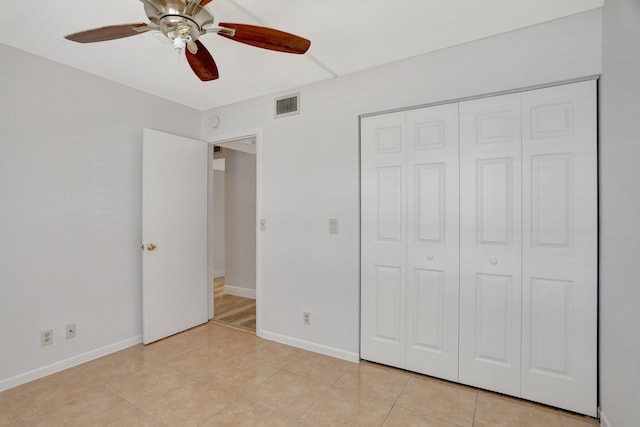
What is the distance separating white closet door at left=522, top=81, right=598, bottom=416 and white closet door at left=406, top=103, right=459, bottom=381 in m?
0.45

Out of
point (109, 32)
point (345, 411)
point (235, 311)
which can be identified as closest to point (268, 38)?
point (109, 32)

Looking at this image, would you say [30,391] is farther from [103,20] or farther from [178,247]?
[103,20]

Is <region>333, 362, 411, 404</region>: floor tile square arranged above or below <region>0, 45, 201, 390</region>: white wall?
below

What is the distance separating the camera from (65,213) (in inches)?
103

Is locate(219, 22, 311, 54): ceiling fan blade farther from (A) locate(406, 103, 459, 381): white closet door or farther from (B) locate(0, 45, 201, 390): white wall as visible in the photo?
(B) locate(0, 45, 201, 390): white wall

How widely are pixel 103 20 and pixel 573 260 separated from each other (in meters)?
3.33

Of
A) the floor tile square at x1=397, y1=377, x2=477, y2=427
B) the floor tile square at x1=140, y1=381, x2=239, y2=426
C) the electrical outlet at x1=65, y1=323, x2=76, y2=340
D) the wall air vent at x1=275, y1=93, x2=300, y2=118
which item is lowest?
the floor tile square at x1=140, y1=381, x2=239, y2=426

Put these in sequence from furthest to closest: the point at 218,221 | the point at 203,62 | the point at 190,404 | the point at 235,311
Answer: the point at 218,221 → the point at 235,311 → the point at 190,404 → the point at 203,62

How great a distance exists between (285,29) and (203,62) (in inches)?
24.1

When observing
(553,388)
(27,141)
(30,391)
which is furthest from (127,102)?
(553,388)

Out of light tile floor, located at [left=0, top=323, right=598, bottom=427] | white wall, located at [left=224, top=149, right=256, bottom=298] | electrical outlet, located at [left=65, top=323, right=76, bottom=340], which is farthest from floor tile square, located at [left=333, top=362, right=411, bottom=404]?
white wall, located at [left=224, top=149, right=256, bottom=298]

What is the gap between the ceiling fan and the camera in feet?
4.63

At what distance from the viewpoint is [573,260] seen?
197 cm
